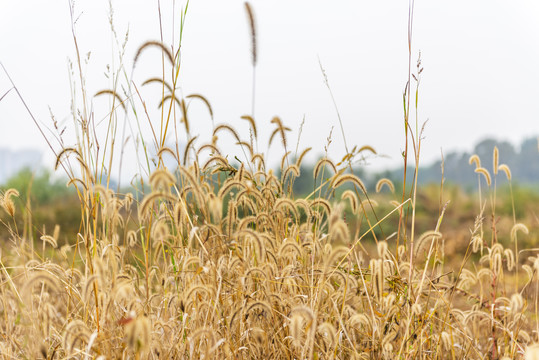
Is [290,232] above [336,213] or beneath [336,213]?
beneath

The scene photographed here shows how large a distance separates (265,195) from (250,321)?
59 centimetres

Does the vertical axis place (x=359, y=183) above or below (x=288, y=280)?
above

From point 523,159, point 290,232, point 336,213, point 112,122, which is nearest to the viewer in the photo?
point 336,213

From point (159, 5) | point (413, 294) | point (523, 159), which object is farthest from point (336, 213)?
point (523, 159)

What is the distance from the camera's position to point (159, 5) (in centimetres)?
246

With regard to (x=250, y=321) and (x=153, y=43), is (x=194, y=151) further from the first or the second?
(x=250, y=321)

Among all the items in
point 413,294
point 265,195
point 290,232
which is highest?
point 265,195

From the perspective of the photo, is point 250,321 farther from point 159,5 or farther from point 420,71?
point 159,5

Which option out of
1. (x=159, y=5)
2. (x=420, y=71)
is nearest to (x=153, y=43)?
(x=159, y=5)

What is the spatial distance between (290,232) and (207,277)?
551mm

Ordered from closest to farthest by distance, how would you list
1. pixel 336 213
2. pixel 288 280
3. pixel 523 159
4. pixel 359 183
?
pixel 336 213, pixel 359 183, pixel 288 280, pixel 523 159

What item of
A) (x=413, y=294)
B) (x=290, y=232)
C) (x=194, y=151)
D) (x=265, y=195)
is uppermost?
(x=194, y=151)

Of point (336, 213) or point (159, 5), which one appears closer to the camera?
point (336, 213)

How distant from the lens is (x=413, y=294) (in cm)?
218
